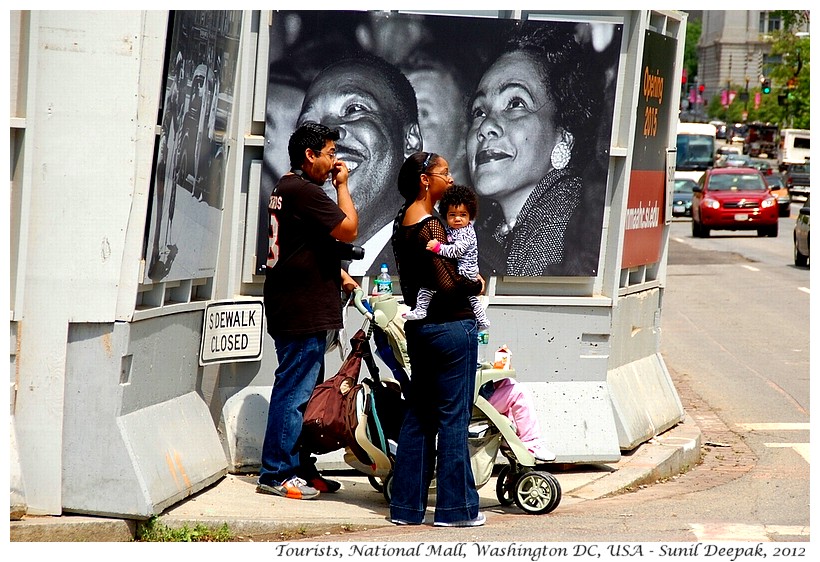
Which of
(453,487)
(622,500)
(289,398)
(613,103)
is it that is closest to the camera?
(453,487)

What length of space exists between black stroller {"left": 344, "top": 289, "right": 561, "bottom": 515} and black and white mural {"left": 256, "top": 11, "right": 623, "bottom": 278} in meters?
1.06

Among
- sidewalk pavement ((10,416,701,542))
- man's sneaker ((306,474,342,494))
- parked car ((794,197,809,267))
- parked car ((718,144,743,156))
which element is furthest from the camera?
parked car ((718,144,743,156))

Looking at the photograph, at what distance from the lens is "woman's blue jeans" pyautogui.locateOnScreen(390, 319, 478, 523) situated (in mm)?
6418

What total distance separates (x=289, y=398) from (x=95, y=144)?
5.51 ft

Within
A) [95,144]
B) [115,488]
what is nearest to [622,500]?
[115,488]

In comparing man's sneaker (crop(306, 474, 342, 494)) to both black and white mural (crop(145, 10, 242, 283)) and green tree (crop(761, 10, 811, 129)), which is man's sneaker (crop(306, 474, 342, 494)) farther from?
green tree (crop(761, 10, 811, 129))

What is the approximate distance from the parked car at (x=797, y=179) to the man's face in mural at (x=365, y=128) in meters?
41.4

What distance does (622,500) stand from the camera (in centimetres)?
741

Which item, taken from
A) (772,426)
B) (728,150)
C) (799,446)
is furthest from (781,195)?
(728,150)

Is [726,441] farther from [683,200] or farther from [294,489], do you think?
[683,200]

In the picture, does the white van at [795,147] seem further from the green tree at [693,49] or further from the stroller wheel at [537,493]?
the green tree at [693,49]

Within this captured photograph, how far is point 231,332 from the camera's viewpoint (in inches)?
291

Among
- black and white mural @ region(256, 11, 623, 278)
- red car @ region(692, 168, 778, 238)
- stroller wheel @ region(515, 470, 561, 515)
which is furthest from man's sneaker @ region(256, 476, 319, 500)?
red car @ region(692, 168, 778, 238)

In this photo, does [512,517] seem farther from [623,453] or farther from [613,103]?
[613,103]
